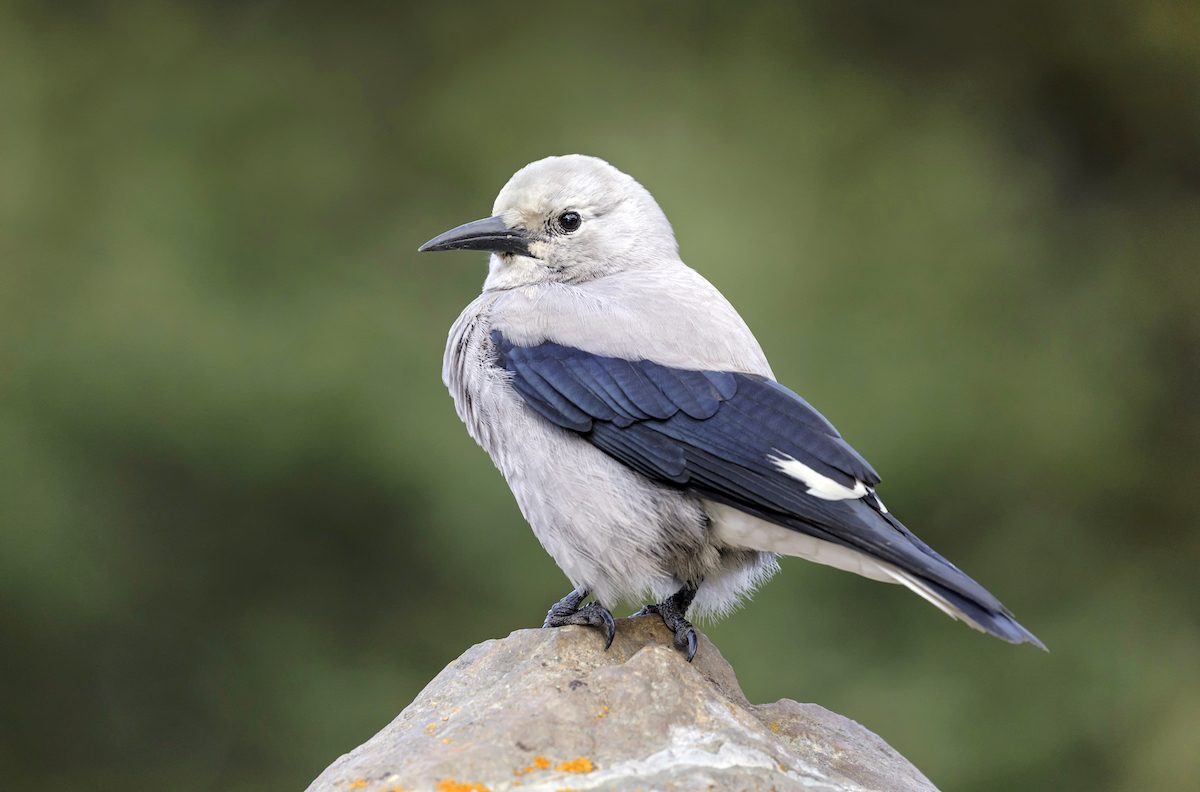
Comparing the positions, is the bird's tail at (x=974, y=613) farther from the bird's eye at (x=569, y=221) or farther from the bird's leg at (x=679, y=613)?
the bird's eye at (x=569, y=221)

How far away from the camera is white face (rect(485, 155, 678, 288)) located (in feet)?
13.4

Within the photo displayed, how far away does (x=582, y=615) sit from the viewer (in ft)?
11.7

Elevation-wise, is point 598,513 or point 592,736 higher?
point 598,513

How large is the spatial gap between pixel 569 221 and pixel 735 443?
109cm

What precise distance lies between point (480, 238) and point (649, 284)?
1.76ft

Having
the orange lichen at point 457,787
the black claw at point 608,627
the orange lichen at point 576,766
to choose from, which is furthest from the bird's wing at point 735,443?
the orange lichen at point 457,787

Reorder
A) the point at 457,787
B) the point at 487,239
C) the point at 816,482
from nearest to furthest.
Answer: the point at 457,787 → the point at 816,482 → the point at 487,239

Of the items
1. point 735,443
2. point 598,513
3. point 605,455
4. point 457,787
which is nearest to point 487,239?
point 605,455

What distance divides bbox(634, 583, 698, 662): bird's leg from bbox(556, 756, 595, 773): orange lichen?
750mm

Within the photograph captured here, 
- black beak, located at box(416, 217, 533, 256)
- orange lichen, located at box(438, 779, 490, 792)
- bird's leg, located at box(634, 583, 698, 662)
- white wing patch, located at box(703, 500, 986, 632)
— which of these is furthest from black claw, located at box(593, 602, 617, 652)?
Result: black beak, located at box(416, 217, 533, 256)

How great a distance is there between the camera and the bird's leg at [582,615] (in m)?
3.50

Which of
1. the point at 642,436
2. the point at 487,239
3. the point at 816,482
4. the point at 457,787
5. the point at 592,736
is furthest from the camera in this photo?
the point at 487,239

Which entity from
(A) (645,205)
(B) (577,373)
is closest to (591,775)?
(B) (577,373)

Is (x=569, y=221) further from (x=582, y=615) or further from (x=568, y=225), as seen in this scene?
(x=582, y=615)
